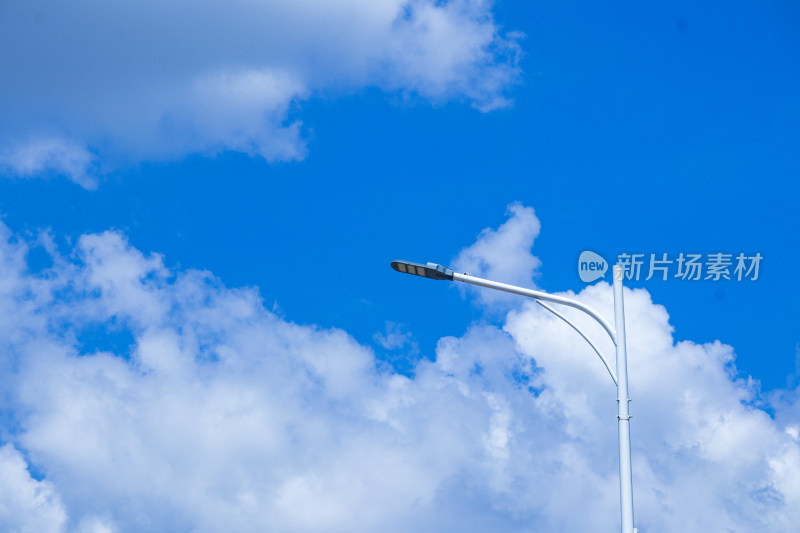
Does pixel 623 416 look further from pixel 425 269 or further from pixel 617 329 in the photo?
pixel 425 269

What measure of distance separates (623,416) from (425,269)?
3.39 metres

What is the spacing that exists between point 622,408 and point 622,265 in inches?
79.6

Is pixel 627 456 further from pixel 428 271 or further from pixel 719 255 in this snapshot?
pixel 719 255

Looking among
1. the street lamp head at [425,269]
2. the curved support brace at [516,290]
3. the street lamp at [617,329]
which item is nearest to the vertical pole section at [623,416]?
the street lamp at [617,329]

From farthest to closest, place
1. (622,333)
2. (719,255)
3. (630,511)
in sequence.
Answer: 1. (719,255)
2. (622,333)
3. (630,511)

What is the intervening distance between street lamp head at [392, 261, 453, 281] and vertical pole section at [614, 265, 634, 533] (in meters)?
2.37

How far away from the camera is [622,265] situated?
38.8ft

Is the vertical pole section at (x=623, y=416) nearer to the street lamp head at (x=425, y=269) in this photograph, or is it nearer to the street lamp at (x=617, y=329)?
the street lamp at (x=617, y=329)

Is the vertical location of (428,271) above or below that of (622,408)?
above

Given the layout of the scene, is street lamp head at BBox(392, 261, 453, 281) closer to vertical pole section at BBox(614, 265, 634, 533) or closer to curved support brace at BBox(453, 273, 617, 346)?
curved support brace at BBox(453, 273, 617, 346)

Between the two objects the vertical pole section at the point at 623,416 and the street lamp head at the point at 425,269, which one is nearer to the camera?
the vertical pole section at the point at 623,416

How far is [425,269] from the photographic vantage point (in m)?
12.0

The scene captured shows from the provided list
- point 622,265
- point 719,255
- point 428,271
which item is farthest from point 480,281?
point 719,255

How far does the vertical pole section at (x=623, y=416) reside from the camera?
1076cm
